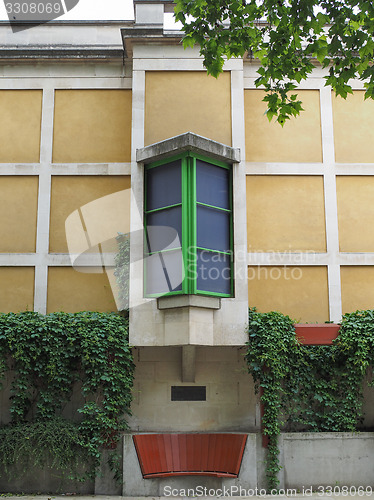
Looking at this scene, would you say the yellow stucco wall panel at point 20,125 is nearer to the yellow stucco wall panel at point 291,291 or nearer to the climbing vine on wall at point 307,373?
the yellow stucco wall panel at point 291,291

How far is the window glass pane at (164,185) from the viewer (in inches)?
457

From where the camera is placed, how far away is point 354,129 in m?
13.5

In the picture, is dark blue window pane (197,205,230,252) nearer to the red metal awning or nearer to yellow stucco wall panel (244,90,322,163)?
yellow stucco wall panel (244,90,322,163)

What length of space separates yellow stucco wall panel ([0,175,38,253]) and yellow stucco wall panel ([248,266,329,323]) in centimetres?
509

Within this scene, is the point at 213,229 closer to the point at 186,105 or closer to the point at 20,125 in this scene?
the point at 186,105

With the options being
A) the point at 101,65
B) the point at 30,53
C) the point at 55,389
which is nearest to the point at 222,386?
the point at 55,389

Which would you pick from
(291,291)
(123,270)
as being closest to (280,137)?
(291,291)

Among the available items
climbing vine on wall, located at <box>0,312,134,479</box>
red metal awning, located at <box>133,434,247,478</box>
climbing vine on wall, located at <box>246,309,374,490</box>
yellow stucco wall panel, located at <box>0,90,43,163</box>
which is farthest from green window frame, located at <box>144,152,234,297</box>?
yellow stucco wall panel, located at <box>0,90,43,163</box>

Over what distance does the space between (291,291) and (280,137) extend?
3.63m

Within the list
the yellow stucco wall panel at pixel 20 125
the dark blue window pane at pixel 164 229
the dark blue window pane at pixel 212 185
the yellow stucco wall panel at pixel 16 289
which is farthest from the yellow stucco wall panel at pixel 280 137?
the yellow stucco wall panel at pixel 16 289

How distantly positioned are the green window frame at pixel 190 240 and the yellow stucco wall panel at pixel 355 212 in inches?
115

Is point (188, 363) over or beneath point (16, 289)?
beneath

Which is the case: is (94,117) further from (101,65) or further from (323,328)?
(323,328)

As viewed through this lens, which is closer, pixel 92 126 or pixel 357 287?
pixel 357 287
